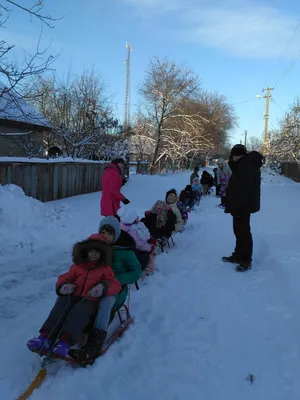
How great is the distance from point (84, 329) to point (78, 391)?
58 cm

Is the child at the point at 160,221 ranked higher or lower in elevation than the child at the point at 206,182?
lower

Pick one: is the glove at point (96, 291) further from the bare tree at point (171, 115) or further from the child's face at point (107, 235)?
the bare tree at point (171, 115)

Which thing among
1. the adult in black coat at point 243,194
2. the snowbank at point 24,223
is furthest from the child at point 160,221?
the snowbank at point 24,223

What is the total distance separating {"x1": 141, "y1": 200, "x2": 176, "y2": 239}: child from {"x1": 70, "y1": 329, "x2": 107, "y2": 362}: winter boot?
3.77 metres

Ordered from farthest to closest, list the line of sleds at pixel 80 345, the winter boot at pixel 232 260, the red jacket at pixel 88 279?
the winter boot at pixel 232 260
the red jacket at pixel 88 279
the line of sleds at pixel 80 345

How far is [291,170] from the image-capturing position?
3369 cm

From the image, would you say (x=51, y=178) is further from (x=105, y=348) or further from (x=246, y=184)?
(x=105, y=348)

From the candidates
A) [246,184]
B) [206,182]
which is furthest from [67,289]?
[206,182]

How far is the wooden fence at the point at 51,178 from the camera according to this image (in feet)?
33.2

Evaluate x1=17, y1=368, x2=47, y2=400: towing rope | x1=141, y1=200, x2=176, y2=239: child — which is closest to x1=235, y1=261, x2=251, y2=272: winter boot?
x1=141, y1=200, x2=176, y2=239: child

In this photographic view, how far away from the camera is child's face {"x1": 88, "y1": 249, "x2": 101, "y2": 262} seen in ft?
11.9

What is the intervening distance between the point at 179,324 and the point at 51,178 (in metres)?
8.99

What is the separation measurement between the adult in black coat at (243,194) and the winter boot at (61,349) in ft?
11.4

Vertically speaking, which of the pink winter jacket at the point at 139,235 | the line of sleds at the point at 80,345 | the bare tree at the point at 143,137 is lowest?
the line of sleds at the point at 80,345
